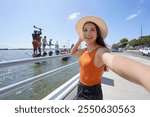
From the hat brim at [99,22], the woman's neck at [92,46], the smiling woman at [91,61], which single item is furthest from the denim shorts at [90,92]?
the hat brim at [99,22]

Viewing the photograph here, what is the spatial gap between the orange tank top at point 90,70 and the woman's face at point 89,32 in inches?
5.9

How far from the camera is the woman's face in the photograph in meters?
2.18

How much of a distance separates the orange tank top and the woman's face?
15 centimetres

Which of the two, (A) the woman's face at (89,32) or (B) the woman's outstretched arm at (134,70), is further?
(A) the woman's face at (89,32)

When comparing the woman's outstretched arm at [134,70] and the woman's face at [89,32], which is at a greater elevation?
the woman's face at [89,32]

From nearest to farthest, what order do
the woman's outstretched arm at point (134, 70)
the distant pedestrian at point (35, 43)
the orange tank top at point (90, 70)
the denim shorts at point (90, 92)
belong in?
1. the woman's outstretched arm at point (134, 70)
2. the orange tank top at point (90, 70)
3. the denim shorts at point (90, 92)
4. the distant pedestrian at point (35, 43)

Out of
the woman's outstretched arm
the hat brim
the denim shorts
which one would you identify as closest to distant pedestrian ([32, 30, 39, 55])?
the hat brim

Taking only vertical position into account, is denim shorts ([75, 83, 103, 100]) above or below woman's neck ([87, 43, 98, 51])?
below

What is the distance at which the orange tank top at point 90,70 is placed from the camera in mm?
2084

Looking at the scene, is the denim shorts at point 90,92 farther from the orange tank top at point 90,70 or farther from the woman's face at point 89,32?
the woman's face at point 89,32

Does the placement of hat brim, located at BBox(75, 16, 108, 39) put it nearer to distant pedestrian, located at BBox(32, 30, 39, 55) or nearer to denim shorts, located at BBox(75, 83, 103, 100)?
denim shorts, located at BBox(75, 83, 103, 100)

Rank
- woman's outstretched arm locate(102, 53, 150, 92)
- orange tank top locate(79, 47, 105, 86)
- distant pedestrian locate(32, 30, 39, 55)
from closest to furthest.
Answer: woman's outstretched arm locate(102, 53, 150, 92)
orange tank top locate(79, 47, 105, 86)
distant pedestrian locate(32, 30, 39, 55)

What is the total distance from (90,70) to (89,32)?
0.41 metres

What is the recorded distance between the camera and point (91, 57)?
2.07m
